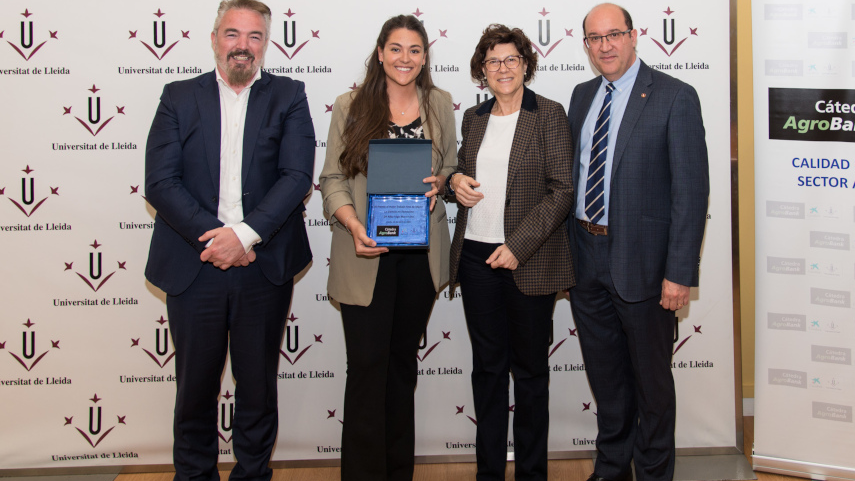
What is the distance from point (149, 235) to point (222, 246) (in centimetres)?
105

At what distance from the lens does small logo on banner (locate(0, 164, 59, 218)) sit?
2.94 metres

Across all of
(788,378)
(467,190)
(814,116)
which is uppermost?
(814,116)

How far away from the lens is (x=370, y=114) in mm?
2344

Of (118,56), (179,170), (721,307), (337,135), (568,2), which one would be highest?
(568,2)

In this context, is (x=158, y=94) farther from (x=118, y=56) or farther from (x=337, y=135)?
(x=337, y=135)

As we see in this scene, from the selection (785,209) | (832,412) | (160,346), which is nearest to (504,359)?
(785,209)

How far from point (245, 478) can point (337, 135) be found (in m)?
1.52

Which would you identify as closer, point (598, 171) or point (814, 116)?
point (598, 171)

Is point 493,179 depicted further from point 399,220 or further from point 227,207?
point 227,207

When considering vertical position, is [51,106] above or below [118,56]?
below

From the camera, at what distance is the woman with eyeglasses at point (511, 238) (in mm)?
2322

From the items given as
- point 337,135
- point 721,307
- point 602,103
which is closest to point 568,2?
point 602,103

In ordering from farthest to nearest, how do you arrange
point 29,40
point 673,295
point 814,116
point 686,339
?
1. point 686,339
2. point 29,40
3. point 814,116
4. point 673,295

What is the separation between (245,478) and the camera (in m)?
2.49
